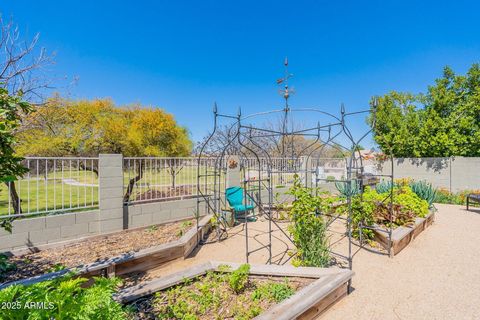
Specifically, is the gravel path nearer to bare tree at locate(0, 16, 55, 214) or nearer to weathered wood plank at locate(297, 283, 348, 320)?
weathered wood plank at locate(297, 283, 348, 320)

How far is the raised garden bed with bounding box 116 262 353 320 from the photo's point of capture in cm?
203

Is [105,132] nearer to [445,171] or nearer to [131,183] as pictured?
[131,183]

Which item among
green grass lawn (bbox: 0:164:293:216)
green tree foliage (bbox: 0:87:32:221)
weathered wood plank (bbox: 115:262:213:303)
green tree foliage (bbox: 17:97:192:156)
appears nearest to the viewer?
green tree foliage (bbox: 0:87:32:221)

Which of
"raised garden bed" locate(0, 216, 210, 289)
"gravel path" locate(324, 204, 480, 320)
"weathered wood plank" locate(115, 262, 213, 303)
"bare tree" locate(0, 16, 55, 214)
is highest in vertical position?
"bare tree" locate(0, 16, 55, 214)

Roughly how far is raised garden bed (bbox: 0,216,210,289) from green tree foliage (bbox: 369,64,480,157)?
8.11 m

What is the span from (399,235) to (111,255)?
466 centimetres

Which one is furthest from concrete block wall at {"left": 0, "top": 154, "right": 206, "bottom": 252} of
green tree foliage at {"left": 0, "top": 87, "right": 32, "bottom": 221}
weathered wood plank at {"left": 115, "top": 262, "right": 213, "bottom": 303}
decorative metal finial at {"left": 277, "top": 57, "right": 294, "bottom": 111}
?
decorative metal finial at {"left": 277, "top": 57, "right": 294, "bottom": 111}

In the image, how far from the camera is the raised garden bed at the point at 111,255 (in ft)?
8.92

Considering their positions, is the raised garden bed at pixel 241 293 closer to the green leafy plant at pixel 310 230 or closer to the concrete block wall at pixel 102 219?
the green leafy plant at pixel 310 230

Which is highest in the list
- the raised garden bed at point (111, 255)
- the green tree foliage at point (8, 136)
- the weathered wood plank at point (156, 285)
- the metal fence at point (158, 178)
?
the green tree foliage at point (8, 136)

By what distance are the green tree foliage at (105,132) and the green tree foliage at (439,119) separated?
7851mm

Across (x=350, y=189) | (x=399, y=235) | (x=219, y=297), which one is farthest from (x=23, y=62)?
(x=399, y=235)

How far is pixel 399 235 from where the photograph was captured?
12.6 ft

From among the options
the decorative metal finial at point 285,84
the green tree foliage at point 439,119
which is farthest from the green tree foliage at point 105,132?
the green tree foliage at point 439,119
